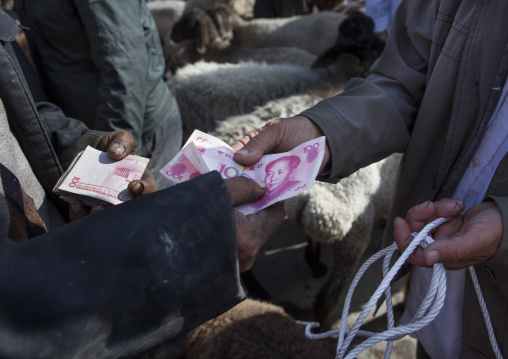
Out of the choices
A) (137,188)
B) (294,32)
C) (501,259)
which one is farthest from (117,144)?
(294,32)

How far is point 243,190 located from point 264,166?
0.25 metres

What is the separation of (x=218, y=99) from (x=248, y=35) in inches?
129

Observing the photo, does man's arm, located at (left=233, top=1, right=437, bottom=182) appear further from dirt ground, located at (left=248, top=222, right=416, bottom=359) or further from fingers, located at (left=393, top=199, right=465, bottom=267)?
dirt ground, located at (left=248, top=222, right=416, bottom=359)

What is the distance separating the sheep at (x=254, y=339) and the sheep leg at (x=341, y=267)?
2.83 ft

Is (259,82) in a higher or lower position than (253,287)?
higher

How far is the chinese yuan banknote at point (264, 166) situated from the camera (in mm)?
1117

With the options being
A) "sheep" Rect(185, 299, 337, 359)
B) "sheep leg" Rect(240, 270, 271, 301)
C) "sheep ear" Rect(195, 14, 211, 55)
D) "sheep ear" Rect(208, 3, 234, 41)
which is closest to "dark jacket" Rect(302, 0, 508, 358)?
"sheep" Rect(185, 299, 337, 359)

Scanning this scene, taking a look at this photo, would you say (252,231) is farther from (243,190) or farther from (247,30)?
(247,30)

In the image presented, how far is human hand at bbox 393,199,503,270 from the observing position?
3.15 feet

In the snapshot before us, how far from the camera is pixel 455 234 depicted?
1.06 metres

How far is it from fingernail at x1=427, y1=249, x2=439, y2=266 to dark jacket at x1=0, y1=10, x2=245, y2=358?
50 centimetres

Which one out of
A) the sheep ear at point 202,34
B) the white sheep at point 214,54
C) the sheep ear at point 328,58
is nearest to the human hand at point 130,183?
the sheep ear at point 328,58

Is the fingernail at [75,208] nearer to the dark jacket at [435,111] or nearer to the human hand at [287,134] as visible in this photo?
the human hand at [287,134]

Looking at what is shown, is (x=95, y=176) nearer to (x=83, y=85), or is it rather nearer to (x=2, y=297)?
(x=2, y=297)
